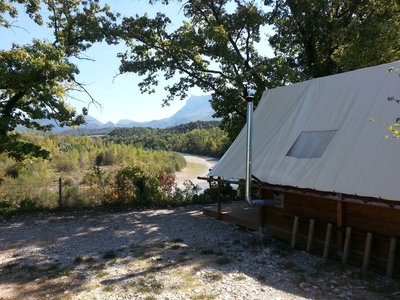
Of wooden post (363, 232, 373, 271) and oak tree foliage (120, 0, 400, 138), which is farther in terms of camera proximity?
oak tree foliage (120, 0, 400, 138)

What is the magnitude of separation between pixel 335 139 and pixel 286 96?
97.0 inches

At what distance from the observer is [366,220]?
6344 mm

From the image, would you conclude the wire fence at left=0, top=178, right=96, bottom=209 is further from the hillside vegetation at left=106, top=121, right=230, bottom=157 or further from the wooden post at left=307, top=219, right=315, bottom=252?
the hillside vegetation at left=106, top=121, right=230, bottom=157

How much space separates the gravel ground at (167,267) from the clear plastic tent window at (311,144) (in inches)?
74.1

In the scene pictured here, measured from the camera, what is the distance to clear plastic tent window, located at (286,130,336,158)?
23.9ft

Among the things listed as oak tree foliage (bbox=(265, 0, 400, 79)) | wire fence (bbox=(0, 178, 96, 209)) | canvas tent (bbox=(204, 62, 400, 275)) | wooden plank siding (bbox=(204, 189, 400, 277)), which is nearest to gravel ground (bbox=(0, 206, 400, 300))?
wooden plank siding (bbox=(204, 189, 400, 277))

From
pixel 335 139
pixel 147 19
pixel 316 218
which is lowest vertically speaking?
pixel 316 218

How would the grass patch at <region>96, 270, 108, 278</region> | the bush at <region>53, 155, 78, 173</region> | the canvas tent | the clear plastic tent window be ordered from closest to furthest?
the canvas tent, the grass patch at <region>96, 270, 108, 278</region>, the clear plastic tent window, the bush at <region>53, 155, 78, 173</region>

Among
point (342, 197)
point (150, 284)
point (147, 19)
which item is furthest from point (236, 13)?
point (150, 284)

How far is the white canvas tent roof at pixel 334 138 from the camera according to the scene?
608cm

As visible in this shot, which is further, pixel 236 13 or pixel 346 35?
pixel 236 13

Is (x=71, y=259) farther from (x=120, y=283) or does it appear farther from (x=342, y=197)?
(x=342, y=197)

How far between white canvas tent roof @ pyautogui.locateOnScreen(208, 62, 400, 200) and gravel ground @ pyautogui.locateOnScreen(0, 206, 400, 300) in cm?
137

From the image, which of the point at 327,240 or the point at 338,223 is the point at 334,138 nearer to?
the point at 338,223
